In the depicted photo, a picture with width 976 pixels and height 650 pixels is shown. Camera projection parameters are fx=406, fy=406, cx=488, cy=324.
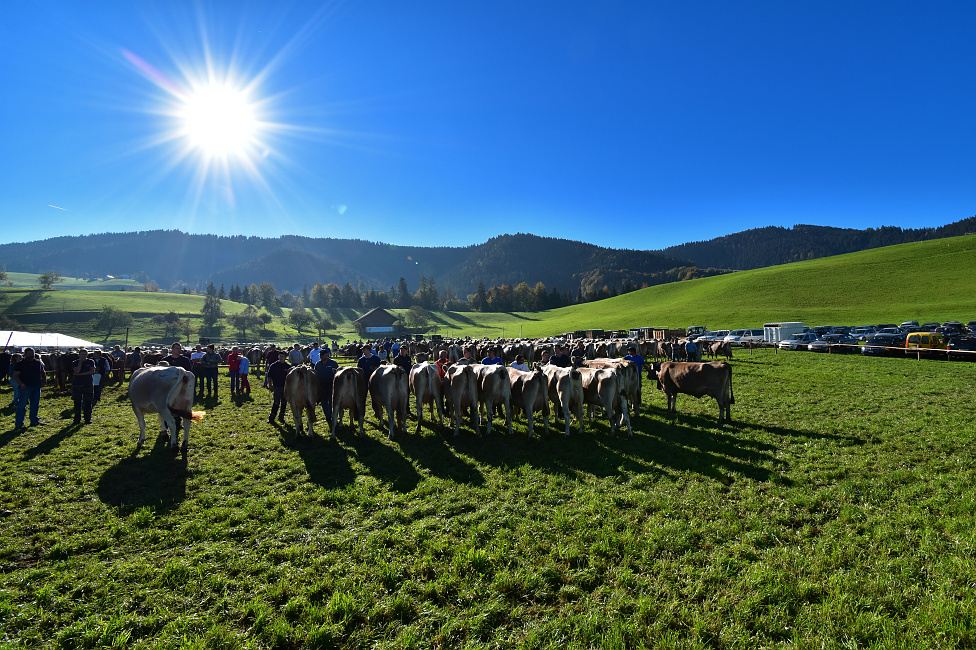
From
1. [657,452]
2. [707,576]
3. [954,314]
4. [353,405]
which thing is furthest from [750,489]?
[954,314]

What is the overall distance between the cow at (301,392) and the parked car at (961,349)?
1289 inches

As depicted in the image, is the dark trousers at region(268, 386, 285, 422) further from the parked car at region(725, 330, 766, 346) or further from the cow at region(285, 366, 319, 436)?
the parked car at region(725, 330, 766, 346)

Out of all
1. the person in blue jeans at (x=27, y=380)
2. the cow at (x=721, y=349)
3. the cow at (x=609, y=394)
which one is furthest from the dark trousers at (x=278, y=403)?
the cow at (x=721, y=349)

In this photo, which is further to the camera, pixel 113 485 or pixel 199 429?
pixel 199 429

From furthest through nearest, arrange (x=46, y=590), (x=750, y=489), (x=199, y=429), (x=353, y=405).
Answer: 1. (x=199, y=429)
2. (x=353, y=405)
3. (x=750, y=489)
4. (x=46, y=590)

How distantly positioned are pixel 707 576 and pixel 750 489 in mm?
2850

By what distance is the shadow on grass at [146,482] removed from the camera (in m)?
6.48

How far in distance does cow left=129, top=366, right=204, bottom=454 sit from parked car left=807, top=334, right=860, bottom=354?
3814cm

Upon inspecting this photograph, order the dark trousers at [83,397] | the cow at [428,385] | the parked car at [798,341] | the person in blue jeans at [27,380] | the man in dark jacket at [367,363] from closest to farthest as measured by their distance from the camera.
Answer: the person in blue jeans at [27,380] < the cow at [428,385] < the man in dark jacket at [367,363] < the dark trousers at [83,397] < the parked car at [798,341]

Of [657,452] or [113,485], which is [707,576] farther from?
[113,485]

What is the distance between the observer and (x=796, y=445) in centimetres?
885

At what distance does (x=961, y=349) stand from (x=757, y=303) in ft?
149

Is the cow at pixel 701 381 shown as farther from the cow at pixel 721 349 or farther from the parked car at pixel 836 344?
the parked car at pixel 836 344

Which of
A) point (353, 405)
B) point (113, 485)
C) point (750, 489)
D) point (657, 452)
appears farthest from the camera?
point (353, 405)
